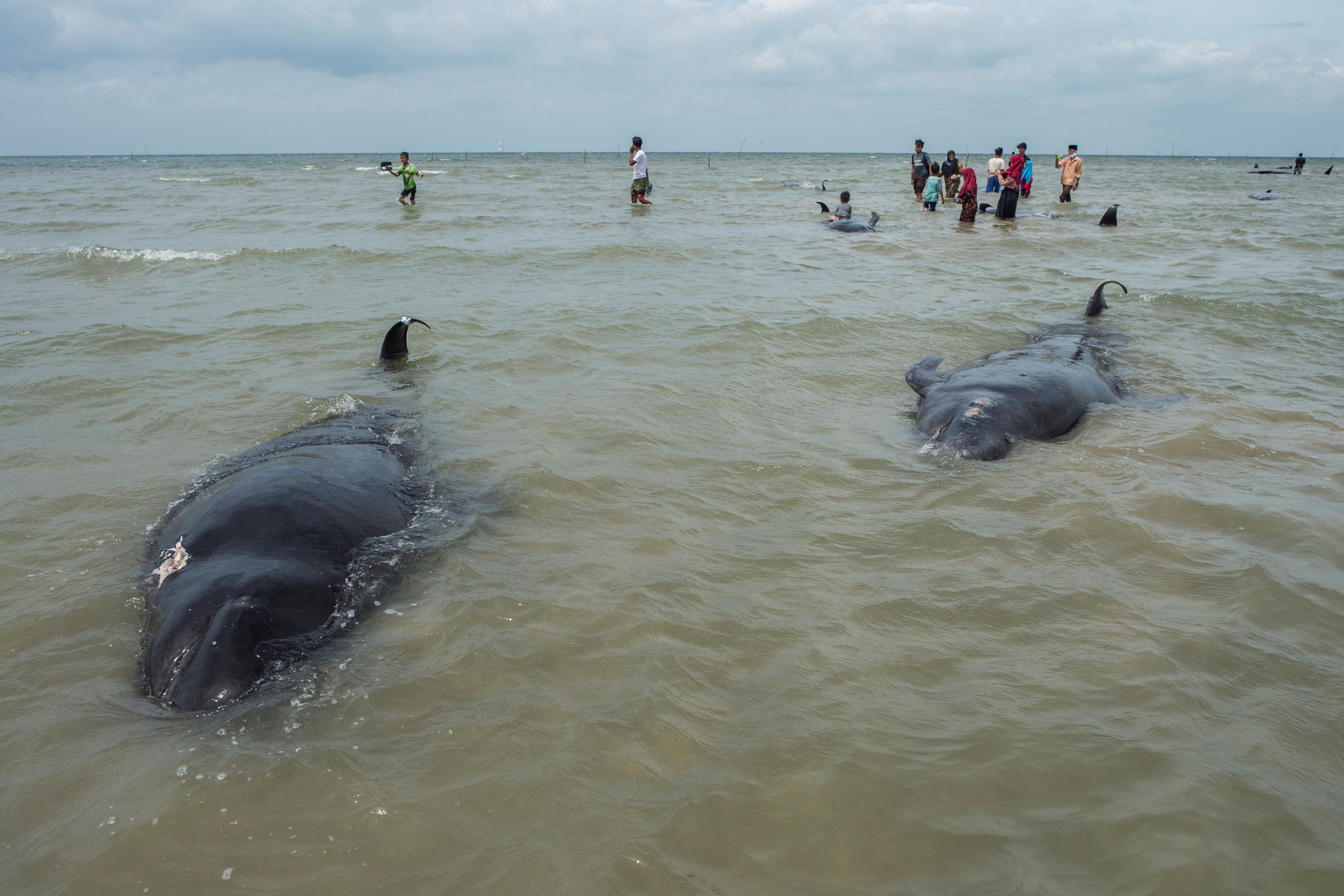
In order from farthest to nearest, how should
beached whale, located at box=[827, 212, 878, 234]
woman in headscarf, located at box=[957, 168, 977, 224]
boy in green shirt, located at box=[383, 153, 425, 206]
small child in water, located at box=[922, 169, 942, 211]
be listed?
small child in water, located at box=[922, 169, 942, 211] < boy in green shirt, located at box=[383, 153, 425, 206] < woman in headscarf, located at box=[957, 168, 977, 224] < beached whale, located at box=[827, 212, 878, 234]

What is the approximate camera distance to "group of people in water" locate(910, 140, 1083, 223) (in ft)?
65.9

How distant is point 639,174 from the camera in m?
22.4

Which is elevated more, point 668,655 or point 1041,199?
point 1041,199

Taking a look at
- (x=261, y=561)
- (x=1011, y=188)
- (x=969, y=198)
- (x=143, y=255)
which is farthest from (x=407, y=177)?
(x=261, y=561)

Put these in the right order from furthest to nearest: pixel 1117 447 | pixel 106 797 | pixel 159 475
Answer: pixel 1117 447 < pixel 159 475 < pixel 106 797

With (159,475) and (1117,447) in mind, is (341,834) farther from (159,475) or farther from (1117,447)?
(1117,447)

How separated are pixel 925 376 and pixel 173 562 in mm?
5451

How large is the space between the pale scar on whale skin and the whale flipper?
5.10 meters

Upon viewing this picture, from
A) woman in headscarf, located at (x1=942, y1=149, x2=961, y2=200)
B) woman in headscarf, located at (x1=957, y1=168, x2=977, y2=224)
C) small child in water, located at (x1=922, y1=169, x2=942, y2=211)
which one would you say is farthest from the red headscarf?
woman in headscarf, located at (x1=942, y1=149, x2=961, y2=200)

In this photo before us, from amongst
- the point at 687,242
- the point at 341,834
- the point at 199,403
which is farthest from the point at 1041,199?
the point at 341,834

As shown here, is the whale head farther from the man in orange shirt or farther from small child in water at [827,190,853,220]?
the man in orange shirt

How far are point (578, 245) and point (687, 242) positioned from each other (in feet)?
7.67

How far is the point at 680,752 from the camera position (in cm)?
264

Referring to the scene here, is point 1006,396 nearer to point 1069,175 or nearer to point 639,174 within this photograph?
point 639,174
